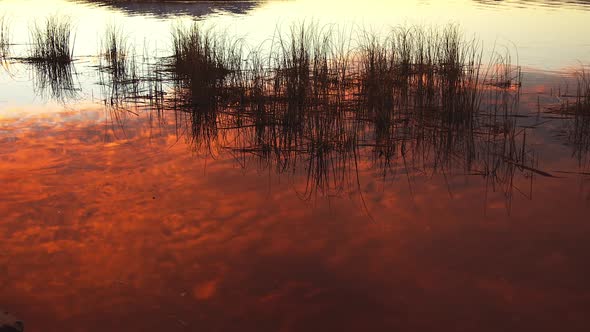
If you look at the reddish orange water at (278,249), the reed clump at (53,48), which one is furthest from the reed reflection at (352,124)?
the reed clump at (53,48)

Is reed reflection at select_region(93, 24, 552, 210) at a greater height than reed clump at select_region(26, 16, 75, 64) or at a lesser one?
lesser

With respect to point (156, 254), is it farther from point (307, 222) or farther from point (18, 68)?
point (18, 68)

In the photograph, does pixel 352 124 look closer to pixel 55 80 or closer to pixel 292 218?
pixel 292 218

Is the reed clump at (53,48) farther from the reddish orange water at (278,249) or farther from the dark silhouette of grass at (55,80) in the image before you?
the reddish orange water at (278,249)

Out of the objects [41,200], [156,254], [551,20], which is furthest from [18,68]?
[551,20]

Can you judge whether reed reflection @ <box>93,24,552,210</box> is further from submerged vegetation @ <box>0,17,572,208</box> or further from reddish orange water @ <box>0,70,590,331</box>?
reddish orange water @ <box>0,70,590,331</box>

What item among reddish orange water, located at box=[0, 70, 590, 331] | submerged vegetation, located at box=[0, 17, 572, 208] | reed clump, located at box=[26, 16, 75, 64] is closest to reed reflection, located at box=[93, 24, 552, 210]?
submerged vegetation, located at box=[0, 17, 572, 208]

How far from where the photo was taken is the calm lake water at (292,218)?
3.03 m

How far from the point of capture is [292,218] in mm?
4195

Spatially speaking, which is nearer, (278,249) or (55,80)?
(278,249)

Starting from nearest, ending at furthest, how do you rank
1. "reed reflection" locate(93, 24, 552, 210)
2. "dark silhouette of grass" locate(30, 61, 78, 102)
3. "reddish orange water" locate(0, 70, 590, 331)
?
"reddish orange water" locate(0, 70, 590, 331) → "reed reflection" locate(93, 24, 552, 210) → "dark silhouette of grass" locate(30, 61, 78, 102)

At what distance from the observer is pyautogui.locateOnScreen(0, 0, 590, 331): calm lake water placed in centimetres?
303

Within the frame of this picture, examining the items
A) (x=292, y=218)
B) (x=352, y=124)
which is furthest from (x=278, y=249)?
(x=352, y=124)

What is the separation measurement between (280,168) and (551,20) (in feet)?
50.5
